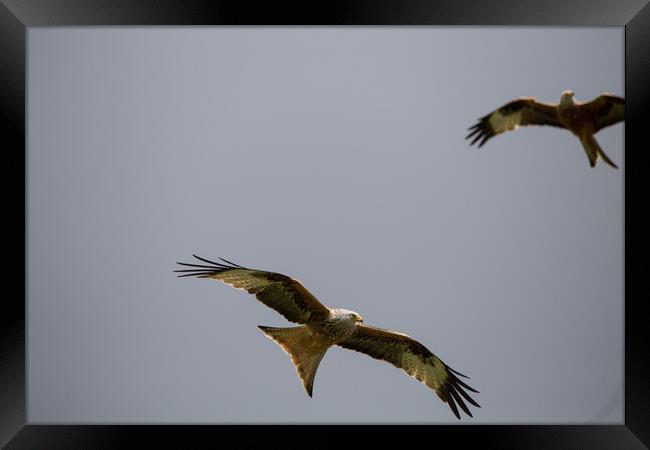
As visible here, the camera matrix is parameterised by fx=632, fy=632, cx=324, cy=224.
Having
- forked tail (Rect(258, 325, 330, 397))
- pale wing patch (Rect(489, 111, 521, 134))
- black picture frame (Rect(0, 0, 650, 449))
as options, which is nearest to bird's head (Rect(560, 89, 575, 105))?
pale wing patch (Rect(489, 111, 521, 134))

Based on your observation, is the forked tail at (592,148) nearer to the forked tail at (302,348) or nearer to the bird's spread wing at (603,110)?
the bird's spread wing at (603,110)

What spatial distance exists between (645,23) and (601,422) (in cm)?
250

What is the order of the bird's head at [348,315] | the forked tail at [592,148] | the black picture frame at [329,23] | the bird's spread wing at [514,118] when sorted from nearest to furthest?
the black picture frame at [329,23] → the bird's head at [348,315] → the forked tail at [592,148] → the bird's spread wing at [514,118]

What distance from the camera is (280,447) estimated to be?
3.92m

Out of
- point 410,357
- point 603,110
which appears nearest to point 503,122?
point 603,110

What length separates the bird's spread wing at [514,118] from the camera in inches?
215

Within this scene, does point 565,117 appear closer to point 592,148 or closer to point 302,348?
point 592,148

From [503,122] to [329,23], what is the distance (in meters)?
2.59

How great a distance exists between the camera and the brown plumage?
4974mm

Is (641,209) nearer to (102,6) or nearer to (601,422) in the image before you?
(601,422)

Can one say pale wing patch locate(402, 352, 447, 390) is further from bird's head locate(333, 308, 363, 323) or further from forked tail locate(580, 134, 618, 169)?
A: forked tail locate(580, 134, 618, 169)

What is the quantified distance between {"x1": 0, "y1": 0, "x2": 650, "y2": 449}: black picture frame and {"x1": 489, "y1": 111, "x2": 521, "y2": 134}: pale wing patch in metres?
1.84

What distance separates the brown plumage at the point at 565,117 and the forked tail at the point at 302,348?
8.11ft

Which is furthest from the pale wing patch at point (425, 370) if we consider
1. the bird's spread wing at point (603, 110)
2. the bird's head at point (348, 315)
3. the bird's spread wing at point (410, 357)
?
the bird's spread wing at point (603, 110)
